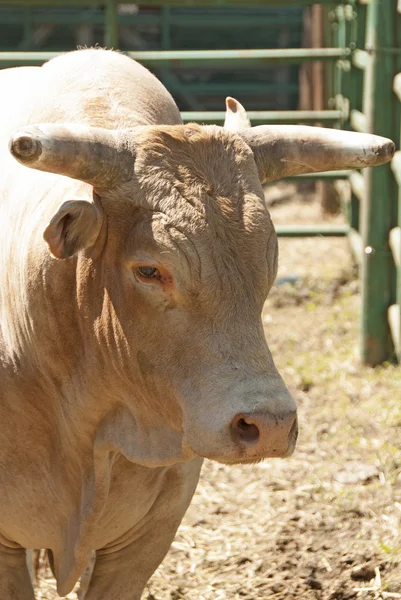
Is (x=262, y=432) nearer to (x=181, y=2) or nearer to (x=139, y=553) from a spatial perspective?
(x=139, y=553)

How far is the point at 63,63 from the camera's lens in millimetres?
3627

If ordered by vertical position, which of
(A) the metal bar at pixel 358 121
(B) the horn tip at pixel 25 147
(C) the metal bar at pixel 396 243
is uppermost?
(A) the metal bar at pixel 358 121

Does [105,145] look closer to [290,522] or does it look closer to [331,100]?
[290,522]

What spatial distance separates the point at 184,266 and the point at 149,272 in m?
0.11

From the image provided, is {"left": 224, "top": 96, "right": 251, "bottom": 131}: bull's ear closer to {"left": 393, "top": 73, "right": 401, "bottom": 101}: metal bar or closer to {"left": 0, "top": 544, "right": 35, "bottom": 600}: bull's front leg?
{"left": 0, "top": 544, "right": 35, "bottom": 600}: bull's front leg

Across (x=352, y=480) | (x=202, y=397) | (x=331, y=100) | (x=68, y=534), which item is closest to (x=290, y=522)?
(x=352, y=480)

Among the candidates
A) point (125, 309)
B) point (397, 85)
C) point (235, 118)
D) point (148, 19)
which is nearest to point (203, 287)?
point (125, 309)

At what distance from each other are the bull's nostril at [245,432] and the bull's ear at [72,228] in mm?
632

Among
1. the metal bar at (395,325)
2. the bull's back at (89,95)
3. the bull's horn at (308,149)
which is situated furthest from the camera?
the metal bar at (395,325)

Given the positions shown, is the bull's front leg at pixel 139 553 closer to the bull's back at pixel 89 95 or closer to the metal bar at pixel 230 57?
the bull's back at pixel 89 95

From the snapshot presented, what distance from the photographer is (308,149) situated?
3078 millimetres

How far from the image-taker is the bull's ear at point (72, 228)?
9.05 ft

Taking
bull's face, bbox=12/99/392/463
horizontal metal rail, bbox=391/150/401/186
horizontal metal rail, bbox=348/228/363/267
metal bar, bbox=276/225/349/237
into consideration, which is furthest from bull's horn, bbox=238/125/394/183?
horizontal metal rail, bbox=348/228/363/267

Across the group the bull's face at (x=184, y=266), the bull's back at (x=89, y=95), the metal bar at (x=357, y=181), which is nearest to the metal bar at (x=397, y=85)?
the metal bar at (x=357, y=181)
